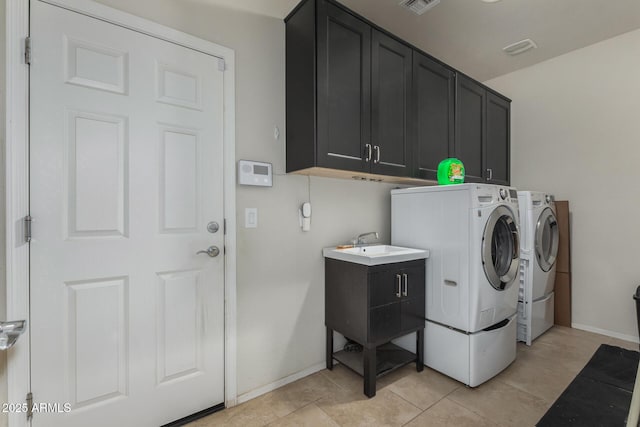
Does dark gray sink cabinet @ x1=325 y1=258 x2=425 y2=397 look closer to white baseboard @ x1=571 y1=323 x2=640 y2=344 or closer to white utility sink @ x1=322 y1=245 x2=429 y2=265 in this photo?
white utility sink @ x1=322 y1=245 x2=429 y2=265

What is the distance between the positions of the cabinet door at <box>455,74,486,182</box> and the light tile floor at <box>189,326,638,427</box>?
5.56 feet

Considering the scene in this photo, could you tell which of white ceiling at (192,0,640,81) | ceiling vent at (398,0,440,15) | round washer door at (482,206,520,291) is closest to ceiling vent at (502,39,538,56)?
white ceiling at (192,0,640,81)

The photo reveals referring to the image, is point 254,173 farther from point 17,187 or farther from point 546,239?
point 546,239

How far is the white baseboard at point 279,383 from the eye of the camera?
1.87 metres

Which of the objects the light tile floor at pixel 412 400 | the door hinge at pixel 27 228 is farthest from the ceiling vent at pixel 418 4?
the light tile floor at pixel 412 400

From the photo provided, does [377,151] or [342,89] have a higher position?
[342,89]

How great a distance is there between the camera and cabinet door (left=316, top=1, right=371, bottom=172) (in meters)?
1.78

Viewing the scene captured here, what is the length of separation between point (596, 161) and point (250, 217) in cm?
338

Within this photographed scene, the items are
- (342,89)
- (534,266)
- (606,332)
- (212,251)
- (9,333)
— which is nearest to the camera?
(9,333)

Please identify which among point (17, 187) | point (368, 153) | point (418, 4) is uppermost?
point (418, 4)

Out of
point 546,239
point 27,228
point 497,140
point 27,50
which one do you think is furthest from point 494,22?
point 27,228

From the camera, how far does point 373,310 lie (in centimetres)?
190

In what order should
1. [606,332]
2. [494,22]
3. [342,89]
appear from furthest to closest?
[606,332], [494,22], [342,89]

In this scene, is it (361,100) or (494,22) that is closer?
(361,100)
